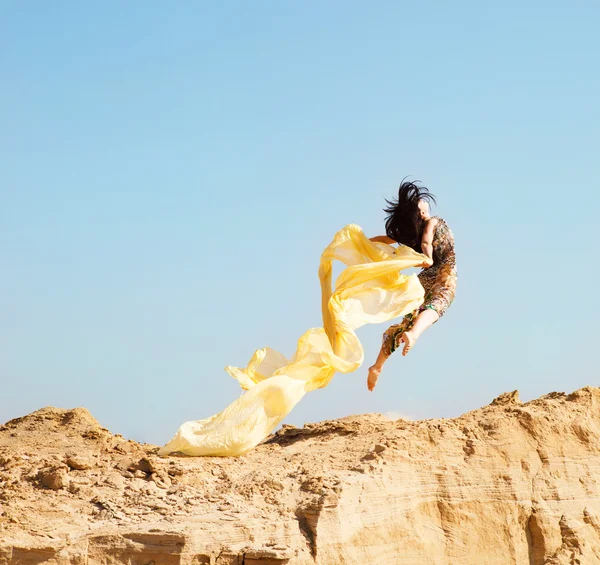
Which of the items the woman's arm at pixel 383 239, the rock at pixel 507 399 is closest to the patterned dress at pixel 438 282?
the woman's arm at pixel 383 239

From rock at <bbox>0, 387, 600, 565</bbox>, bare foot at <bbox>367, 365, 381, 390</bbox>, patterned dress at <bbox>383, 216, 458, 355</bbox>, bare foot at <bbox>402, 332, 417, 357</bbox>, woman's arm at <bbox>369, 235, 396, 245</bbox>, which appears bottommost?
rock at <bbox>0, 387, 600, 565</bbox>

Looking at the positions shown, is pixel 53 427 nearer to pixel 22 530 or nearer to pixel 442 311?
pixel 22 530

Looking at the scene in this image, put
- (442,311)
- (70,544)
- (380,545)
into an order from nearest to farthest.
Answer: (70,544)
(380,545)
(442,311)

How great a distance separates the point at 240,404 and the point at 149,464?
115cm

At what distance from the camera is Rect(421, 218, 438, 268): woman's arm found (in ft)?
27.8

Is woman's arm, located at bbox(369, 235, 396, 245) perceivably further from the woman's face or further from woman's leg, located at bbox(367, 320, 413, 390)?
woman's leg, located at bbox(367, 320, 413, 390)

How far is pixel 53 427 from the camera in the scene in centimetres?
818

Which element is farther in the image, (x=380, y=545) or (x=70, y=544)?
(x=380, y=545)

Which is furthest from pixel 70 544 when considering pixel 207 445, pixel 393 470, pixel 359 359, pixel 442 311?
pixel 442 311

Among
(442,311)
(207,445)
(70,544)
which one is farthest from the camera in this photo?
(442,311)

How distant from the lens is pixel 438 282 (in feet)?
28.3

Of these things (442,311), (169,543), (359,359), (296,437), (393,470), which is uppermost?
(442,311)

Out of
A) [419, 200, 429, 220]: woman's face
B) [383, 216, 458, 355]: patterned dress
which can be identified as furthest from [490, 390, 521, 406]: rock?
[419, 200, 429, 220]: woman's face

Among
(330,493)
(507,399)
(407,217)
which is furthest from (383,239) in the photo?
(330,493)
